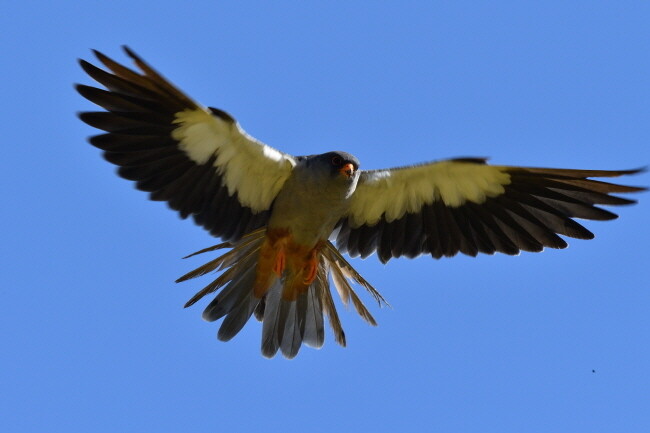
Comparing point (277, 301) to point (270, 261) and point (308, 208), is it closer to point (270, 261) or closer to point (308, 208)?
point (270, 261)

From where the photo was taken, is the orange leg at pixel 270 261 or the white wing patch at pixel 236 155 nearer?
the white wing patch at pixel 236 155

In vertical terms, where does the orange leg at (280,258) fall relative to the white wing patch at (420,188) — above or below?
below

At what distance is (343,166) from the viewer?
27.7 ft

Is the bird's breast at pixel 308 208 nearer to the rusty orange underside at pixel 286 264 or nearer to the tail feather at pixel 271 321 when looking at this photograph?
the rusty orange underside at pixel 286 264

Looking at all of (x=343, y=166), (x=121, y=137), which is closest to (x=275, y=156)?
(x=343, y=166)

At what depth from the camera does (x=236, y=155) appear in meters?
8.59

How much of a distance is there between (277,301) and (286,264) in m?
0.36

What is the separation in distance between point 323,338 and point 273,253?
860 mm

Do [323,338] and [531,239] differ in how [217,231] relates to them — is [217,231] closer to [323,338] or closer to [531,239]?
[323,338]

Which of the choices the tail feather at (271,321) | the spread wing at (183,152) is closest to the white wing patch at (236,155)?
the spread wing at (183,152)

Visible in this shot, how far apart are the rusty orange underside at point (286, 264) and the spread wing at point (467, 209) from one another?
1.52 feet

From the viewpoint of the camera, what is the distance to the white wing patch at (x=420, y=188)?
29.3 ft

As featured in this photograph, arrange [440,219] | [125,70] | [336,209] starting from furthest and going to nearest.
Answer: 1. [440,219]
2. [336,209]
3. [125,70]

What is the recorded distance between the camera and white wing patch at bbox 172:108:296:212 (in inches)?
330
